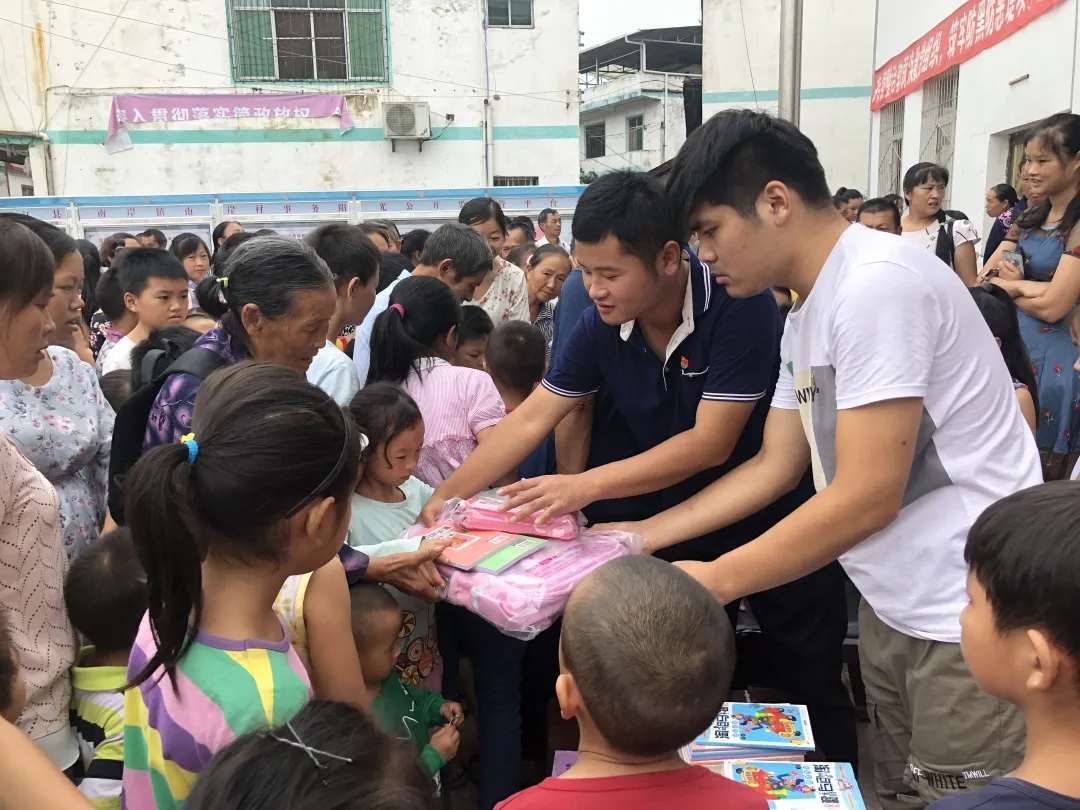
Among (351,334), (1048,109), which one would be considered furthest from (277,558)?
(1048,109)

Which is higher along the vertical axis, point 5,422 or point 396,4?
point 396,4

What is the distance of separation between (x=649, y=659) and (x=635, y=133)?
24356mm

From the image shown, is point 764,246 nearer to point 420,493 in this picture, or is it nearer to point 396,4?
point 420,493

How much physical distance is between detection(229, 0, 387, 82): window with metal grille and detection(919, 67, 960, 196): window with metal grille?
25.0 ft

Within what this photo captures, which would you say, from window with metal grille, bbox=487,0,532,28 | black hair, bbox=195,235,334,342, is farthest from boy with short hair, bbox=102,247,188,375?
window with metal grille, bbox=487,0,532,28

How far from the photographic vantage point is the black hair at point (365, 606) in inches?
70.7

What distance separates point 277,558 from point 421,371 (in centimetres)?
144

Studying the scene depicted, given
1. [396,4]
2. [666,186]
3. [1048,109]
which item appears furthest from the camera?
[396,4]

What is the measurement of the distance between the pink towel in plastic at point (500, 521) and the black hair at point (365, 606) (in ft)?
0.82

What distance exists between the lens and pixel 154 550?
1.25m

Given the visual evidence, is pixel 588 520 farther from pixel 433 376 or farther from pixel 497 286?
pixel 497 286

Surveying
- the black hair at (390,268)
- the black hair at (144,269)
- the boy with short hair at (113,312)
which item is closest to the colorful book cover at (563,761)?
the black hair at (144,269)

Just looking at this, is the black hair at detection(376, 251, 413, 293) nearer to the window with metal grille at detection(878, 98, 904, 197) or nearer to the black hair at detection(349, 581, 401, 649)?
the black hair at detection(349, 581, 401, 649)

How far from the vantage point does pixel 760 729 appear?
1.66 m
